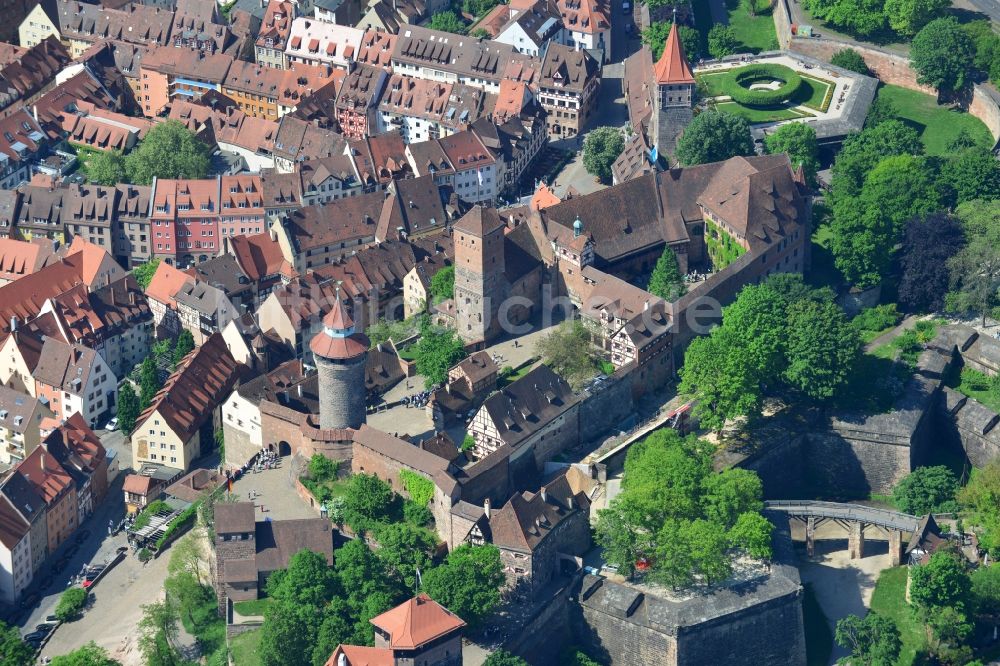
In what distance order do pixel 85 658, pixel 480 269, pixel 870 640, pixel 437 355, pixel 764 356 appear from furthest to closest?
1. pixel 480 269
2. pixel 437 355
3. pixel 764 356
4. pixel 870 640
5. pixel 85 658

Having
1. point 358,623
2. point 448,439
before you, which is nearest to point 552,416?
point 448,439

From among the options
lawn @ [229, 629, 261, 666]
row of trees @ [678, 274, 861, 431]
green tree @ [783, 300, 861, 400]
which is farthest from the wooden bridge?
lawn @ [229, 629, 261, 666]

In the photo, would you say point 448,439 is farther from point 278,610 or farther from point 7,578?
point 7,578

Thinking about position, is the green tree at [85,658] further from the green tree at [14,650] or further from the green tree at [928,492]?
the green tree at [928,492]

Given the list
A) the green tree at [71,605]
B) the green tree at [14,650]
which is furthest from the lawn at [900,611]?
the green tree at [14,650]

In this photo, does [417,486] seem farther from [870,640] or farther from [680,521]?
[870,640]

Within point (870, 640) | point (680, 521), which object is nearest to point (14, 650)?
point (680, 521)

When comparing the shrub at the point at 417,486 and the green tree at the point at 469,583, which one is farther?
the shrub at the point at 417,486
